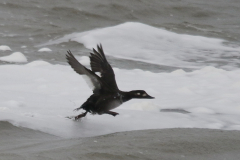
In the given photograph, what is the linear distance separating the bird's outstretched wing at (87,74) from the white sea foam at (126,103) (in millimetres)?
357

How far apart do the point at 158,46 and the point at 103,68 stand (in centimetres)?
545

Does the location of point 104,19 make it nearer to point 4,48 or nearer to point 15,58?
point 4,48

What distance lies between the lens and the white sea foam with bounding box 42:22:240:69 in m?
8.82

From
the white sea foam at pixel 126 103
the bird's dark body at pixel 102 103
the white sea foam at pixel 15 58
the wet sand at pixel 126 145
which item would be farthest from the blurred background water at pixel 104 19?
the wet sand at pixel 126 145

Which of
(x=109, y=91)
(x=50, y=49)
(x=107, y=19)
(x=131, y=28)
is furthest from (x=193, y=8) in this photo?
(x=109, y=91)

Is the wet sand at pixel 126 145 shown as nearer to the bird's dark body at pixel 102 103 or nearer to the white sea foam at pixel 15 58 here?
the bird's dark body at pixel 102 103

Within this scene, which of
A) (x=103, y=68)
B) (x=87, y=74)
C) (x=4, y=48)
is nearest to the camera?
(x=87, y=74)

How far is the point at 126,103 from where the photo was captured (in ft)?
17.3

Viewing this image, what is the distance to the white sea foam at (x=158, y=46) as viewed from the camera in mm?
8817

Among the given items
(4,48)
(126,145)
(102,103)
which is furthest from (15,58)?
(126,145)

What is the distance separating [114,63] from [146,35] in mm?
2311

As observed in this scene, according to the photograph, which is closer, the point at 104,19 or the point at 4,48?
the point at 4,48

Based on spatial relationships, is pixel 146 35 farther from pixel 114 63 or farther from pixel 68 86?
pixel 68 86

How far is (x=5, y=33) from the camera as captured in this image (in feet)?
32.9
